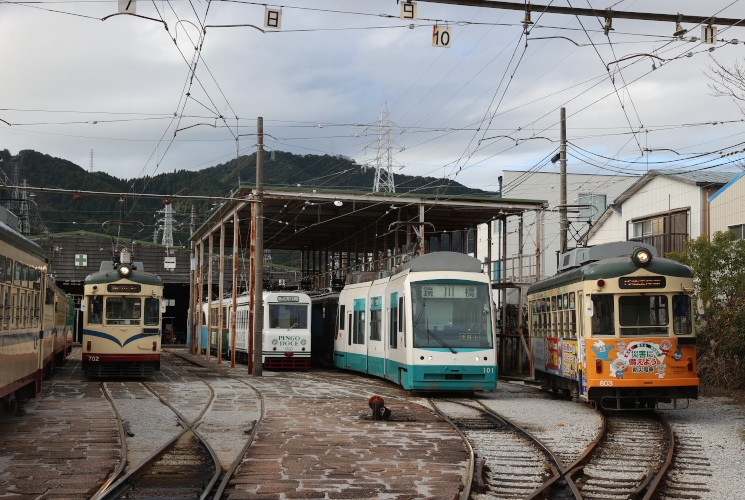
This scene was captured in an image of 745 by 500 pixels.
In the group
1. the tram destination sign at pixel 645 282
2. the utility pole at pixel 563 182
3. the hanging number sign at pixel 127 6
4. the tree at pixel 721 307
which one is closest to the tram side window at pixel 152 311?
the utility pole at pixel 563 182

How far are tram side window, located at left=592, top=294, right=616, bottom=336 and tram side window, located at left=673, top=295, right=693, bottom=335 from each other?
3.54ft

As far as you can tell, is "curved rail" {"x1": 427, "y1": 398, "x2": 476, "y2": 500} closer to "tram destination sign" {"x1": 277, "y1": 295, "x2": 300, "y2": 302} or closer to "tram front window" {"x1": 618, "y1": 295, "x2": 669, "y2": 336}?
"tram front window" {"x1": 618, "y1": 295, "x2": 669, "y2": 336}

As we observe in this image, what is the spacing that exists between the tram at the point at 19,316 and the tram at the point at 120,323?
7567 millimetres

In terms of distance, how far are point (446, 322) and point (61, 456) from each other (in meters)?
10.3

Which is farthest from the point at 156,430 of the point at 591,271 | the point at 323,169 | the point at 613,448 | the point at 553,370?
the point at 323,169

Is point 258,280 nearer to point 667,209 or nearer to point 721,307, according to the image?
point 721,307

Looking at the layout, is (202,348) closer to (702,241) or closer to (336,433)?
(702,241)

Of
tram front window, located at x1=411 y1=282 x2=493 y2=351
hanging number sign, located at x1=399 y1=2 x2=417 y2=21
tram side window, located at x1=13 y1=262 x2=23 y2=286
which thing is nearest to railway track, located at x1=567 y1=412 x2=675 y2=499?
tram front window, located at x1=411 y1=282 x2=493 y2=351

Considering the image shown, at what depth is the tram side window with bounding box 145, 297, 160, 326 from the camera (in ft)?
82.5

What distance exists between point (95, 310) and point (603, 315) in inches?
565

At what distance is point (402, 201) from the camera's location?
34.8 metres

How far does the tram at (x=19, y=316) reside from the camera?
12.7m

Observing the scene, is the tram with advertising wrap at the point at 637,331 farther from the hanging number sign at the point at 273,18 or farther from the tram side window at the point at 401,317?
the hanging number sign at the point at 273,18

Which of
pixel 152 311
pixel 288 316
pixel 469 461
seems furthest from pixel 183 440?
pixel 288 316
